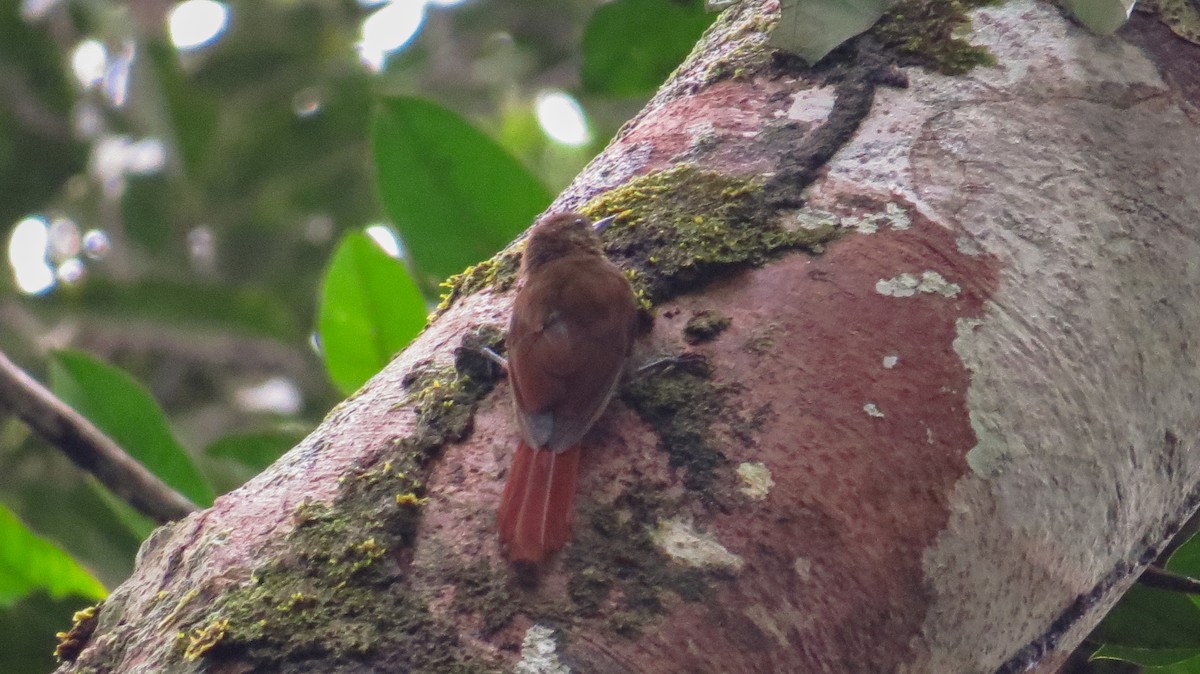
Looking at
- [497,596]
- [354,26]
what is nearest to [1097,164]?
[497,596]

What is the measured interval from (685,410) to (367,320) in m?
1.72

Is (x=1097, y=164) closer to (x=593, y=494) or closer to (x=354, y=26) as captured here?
(x=593, y=494)

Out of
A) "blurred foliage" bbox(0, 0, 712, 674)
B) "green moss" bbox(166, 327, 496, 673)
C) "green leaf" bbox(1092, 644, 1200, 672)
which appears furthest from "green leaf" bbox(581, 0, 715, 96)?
"green moss" bbox(166, 327, 496, 673)

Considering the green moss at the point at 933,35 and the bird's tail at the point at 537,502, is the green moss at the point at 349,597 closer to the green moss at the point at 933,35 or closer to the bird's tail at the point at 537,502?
the bird's tail at the point at 537,502

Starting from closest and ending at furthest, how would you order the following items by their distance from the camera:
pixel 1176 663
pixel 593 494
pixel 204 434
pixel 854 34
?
pixel 593 494 → pixel 854 34 → pixel 1176 663 → pixel 204 434

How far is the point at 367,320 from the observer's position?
9.94ft

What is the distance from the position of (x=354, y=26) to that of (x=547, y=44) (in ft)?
3.22

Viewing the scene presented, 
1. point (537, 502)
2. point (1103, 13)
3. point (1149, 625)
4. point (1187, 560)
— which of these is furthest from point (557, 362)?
point (1187, 560)

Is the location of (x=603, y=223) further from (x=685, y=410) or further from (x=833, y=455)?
(x=833, y=455)

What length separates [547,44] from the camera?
6.14 meters

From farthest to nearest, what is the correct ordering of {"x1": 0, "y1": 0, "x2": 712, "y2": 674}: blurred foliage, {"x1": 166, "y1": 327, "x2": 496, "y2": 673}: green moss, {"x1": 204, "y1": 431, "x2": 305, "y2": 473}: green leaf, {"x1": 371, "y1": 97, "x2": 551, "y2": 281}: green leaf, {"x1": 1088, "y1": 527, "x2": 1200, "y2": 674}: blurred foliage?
{"x1": 0, "y1": 0, "x2": 712, "y2": 674}: blurred foliage, {"x1": 204, "y1": 431, "x2": 305, "y2": 473}: green leaf, {"x1": 371, "y1": 97, "x2": 551, "y2": 281}: green leaf, {"x1": 1088, "y1": 527, "x2": 1200, "y2": 674}: blurred foliage, {"x1": 166, "y1": 327, "x2": 496, "y2": 673}: green moss

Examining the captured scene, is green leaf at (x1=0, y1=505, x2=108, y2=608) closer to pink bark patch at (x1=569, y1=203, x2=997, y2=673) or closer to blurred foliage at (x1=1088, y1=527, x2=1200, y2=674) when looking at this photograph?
pink bark patch at (x1=569, y1=203, x2=997, y2=673)

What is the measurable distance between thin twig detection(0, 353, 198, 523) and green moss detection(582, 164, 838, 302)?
1305mm

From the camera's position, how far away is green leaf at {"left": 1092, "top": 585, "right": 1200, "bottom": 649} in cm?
201
